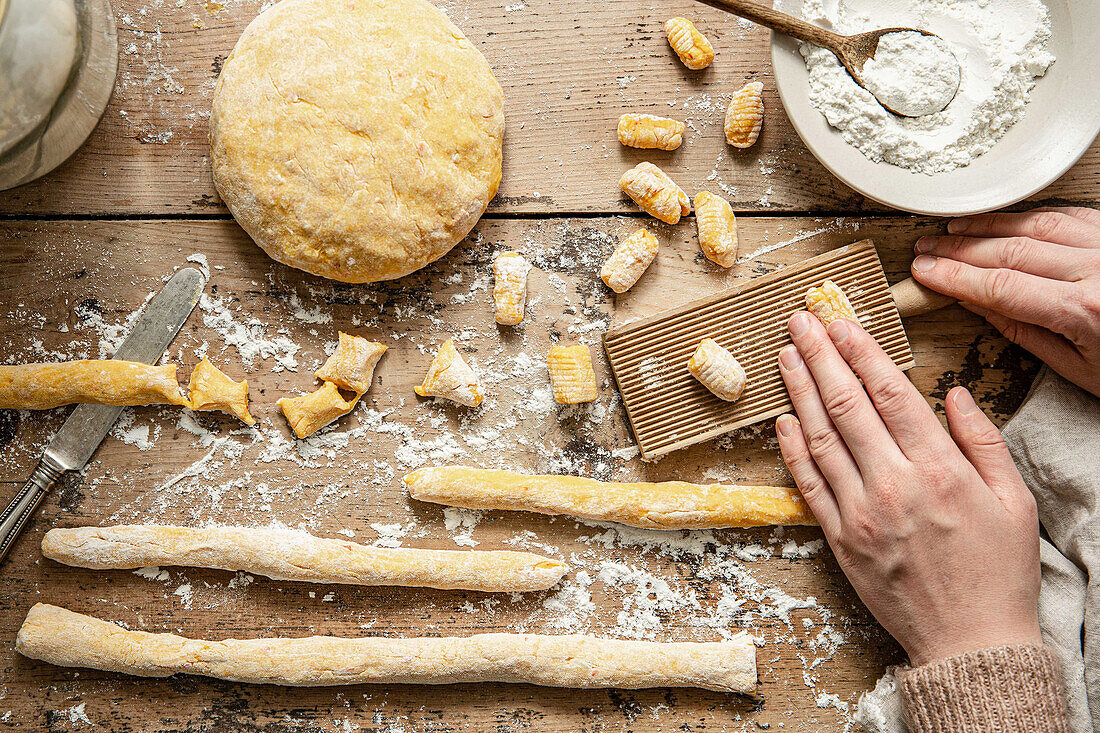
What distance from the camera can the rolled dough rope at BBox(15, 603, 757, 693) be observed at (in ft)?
4.26

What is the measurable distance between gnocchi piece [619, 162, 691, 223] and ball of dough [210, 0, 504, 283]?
1.00 ft

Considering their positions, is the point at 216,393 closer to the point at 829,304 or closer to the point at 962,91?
the point at 829,304

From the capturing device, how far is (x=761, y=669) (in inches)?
53.9

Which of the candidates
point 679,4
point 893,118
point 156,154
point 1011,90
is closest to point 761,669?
point 893,118

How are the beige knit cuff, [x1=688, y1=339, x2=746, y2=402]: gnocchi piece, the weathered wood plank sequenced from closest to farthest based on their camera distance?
the beige knit cuff → [x1=688, y1=339, x2=746, y2=402]: gnocchi piece → the weathered wood plank

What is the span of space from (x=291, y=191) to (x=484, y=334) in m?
0.45

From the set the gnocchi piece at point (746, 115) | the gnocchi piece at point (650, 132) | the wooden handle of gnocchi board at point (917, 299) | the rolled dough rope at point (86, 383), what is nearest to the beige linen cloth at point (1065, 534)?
the wooden handle of gnocchi board at point (917, 299)

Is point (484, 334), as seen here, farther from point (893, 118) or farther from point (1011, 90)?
point (1011, 90)

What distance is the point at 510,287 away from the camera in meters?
1.34

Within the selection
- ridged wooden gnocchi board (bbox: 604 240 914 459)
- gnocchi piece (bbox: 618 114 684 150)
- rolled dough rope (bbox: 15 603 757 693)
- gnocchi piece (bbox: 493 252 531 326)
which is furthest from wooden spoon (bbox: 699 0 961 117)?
rolled dough rope (bbox: 15 603 757 693)

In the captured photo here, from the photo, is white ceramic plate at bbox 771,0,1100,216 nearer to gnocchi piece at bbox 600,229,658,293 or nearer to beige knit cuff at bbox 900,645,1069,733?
gnocchi piece at bbox 600,229,658,293

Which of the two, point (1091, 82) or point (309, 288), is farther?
point (309, 288)

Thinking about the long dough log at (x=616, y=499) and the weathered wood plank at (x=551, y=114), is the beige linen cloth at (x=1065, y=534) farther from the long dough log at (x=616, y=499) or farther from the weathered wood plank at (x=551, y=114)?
the weathered wood plank at (x=551, y=114)

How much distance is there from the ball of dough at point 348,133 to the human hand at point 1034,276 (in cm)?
95
